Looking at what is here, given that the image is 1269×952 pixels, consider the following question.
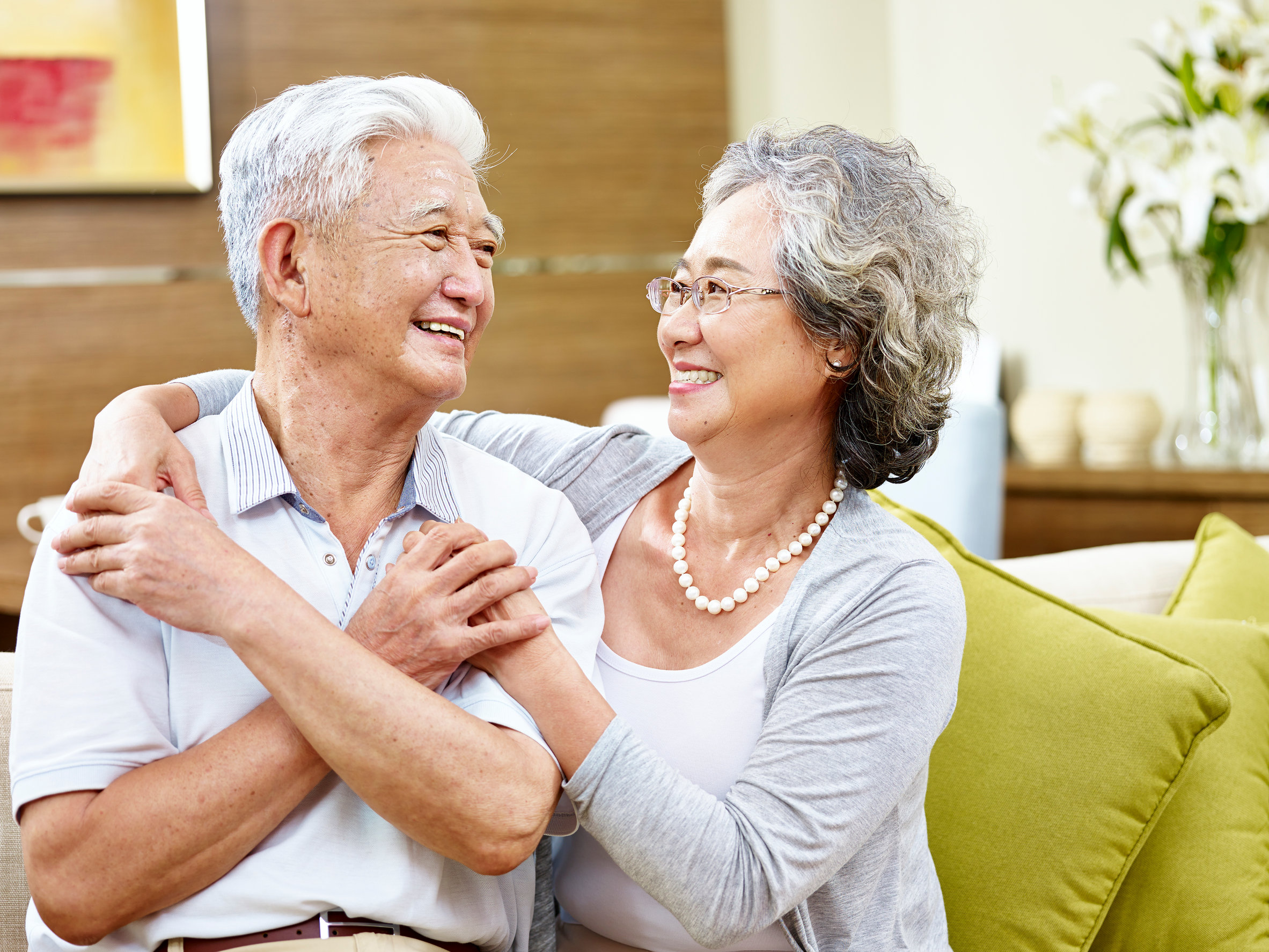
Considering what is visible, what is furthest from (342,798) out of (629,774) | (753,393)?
(753,393)

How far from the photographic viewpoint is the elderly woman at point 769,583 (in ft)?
3.89

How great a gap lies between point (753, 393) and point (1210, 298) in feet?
6.45

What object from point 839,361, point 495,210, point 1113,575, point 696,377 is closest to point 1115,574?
point 1113,575

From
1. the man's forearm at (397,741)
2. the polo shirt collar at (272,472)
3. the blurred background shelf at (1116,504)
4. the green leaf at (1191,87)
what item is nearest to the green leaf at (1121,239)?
the green leaf at (1191,87)

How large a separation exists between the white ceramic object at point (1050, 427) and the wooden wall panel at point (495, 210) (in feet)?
3.72

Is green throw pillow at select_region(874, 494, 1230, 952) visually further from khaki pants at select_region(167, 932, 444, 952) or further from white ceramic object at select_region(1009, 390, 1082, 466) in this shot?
white ceramic object at select_region(1009, 390, 1082, 466)

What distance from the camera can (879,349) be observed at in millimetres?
1439

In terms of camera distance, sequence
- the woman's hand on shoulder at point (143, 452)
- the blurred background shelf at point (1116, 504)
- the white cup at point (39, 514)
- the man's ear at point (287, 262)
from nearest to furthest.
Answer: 1. the woman's hand on shoulder at point (143, 452)
2. the man's ear at point (287, 262)
3. the white cup at point (39, 514)
4. the blurred background shelf at point (1116, 504)

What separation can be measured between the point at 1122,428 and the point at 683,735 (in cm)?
206

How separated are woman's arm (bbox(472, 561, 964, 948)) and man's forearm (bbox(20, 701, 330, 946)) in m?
0.24

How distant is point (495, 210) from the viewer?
11.5 ft

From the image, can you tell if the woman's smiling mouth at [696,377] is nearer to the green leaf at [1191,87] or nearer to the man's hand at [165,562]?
the man's hand at [165,562]

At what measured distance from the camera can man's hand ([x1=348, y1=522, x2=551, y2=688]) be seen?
3.71 ft

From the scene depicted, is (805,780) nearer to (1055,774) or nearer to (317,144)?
(1055,774)
